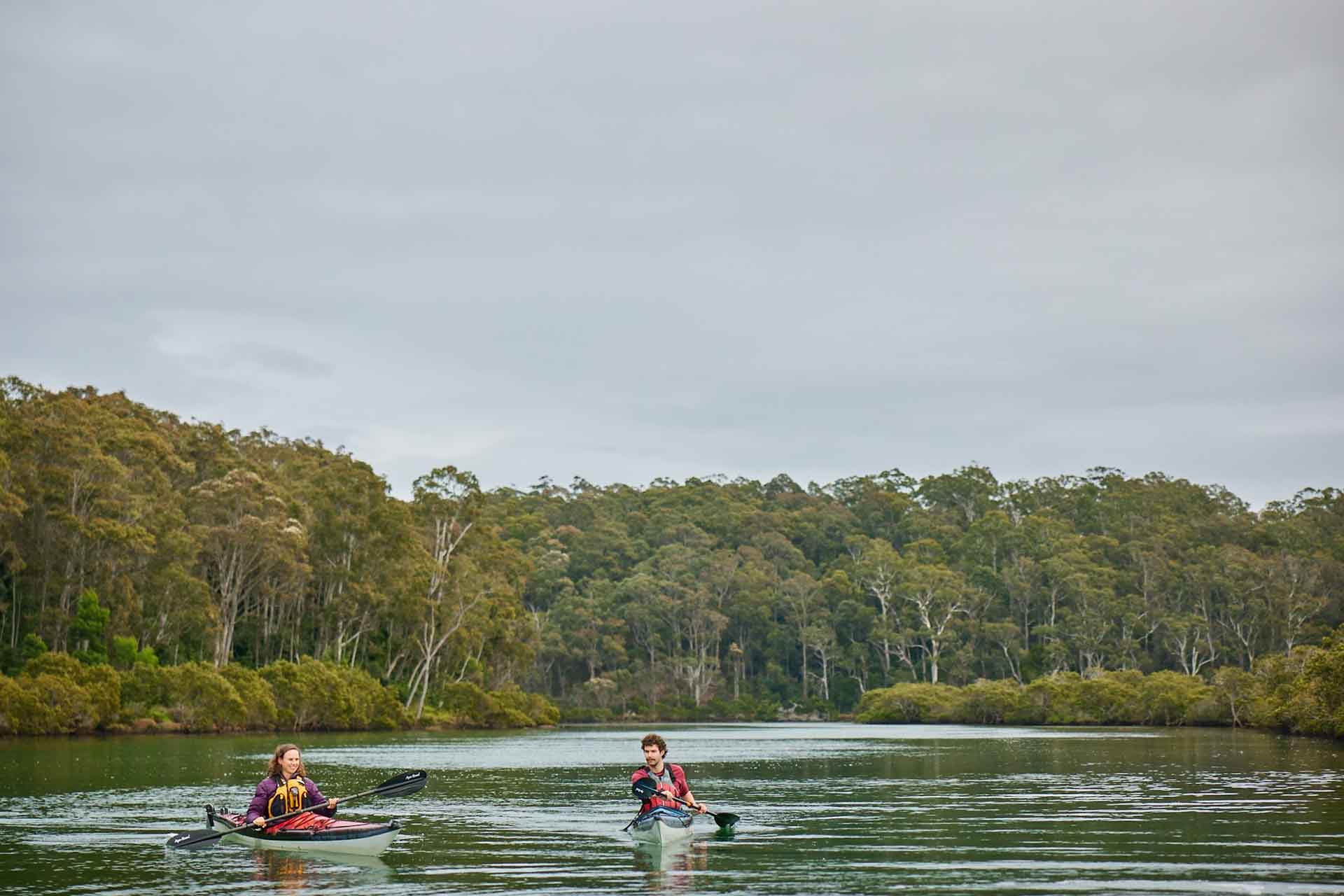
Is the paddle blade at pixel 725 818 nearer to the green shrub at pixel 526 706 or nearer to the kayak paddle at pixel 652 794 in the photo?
the kayak paddle at pixel 652 794

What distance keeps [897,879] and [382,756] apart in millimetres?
31465

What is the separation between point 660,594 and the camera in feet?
419

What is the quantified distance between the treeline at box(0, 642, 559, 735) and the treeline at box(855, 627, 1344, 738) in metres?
37.7

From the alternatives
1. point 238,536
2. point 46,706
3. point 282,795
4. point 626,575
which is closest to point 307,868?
point 282,795

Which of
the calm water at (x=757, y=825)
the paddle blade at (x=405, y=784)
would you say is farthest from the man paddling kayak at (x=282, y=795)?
the paddle blade at (x=405, y=784)

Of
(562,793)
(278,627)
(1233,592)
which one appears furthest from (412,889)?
(1233,592)

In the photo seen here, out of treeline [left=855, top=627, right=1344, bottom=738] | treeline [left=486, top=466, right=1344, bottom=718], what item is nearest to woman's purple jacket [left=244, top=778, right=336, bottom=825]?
treeline [left=855, top=627, right=1344, bottom=738]

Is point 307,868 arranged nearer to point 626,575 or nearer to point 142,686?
point 142,686

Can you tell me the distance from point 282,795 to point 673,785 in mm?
5538

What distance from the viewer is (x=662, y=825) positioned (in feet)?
63.4

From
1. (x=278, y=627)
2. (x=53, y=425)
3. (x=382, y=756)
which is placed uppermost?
(x=53, y=425)

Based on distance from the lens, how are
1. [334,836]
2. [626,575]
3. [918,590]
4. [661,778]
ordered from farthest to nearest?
[626,575] → [918,590] → [661,778] → [334,836]

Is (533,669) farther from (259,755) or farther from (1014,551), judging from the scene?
(259,755)

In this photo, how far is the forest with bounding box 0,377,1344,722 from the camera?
64438 millimetres
